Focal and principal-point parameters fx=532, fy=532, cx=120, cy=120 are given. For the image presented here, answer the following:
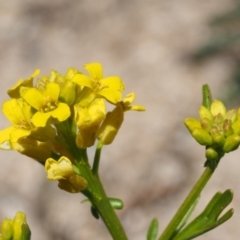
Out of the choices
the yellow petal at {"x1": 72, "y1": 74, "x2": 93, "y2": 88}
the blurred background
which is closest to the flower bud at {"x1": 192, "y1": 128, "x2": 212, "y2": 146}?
the yellow petal at {"x1": 72, "y1": 74, "x2": 93, "y2": 88}

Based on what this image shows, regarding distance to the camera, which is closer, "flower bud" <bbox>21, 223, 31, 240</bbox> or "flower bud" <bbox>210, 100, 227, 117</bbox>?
"flower bud" <bbox>21, 223, 31, 240</bbox>

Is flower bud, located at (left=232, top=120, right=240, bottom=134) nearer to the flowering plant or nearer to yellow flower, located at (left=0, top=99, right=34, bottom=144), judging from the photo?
the flowering plant

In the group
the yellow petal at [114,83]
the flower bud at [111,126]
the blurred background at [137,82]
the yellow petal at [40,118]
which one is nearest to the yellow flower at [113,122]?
the flower bud at [111,126]

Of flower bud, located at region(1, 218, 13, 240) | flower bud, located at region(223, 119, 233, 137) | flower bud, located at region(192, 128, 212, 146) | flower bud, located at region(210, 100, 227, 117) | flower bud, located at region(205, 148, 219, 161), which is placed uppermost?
flower bud, located at region(210, 100, 227, 117)

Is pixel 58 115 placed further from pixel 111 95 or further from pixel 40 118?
pixel 111 95

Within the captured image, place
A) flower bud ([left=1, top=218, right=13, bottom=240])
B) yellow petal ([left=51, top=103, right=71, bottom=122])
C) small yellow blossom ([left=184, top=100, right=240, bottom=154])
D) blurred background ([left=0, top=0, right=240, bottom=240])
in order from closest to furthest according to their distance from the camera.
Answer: yellow petal ([left=51, top=103, right=71, bottom=122]) < small yellow blossom ([left=184, top=100, right=240, bottom=154]) < flower bud ([left=1, top=218, right=13, bottom=240]) < blurred background ([left=0, top=0, right=240, bottom=240])

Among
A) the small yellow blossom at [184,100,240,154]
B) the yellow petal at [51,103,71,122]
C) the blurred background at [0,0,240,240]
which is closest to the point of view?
the yellow petal at [51,103,71,122]

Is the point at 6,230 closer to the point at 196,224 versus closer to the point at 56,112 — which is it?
the point at 56,112

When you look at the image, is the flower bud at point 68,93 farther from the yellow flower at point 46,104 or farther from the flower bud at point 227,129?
the flower bud at point 227,129
